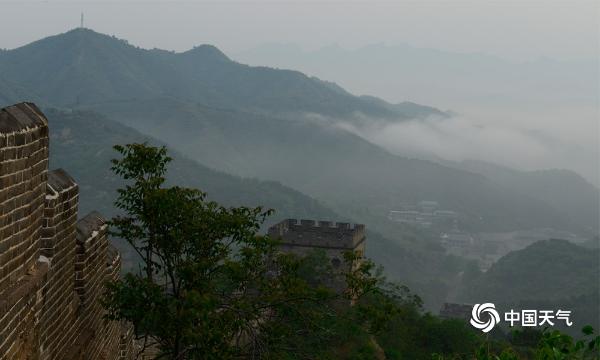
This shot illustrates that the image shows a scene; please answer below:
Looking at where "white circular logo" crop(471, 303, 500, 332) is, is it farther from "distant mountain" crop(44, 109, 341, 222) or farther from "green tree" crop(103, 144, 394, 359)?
"distant mountain" crop(44, 109, 341, 222)

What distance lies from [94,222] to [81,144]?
7014 inches

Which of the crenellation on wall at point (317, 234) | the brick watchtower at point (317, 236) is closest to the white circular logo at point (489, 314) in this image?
the brick watchtower at point (317, 236)

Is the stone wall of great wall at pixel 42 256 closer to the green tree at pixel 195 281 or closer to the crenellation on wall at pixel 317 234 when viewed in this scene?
the green tree at pixel 195 281

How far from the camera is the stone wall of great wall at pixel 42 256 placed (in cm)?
574

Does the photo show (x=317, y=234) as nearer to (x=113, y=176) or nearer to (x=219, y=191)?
(x=113, y=176)

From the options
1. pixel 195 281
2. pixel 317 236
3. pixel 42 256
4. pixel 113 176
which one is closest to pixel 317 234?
pixel 317 236

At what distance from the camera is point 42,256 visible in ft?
22.9

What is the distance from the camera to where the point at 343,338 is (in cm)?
3691

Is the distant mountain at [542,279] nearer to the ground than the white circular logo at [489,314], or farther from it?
nearer to the ground

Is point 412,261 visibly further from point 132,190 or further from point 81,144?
point 132,190

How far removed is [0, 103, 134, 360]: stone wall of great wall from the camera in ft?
18.8

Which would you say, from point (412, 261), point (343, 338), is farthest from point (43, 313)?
point (412, 261)

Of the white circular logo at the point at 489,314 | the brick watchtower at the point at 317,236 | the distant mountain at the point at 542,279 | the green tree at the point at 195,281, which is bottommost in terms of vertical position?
the distant mountain at the point at 542,279

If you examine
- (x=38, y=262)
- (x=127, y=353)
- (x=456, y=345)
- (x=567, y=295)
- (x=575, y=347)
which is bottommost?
(x=567, y=295)
